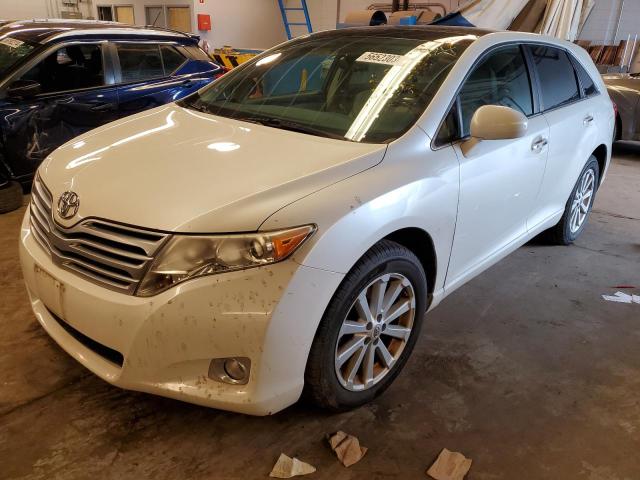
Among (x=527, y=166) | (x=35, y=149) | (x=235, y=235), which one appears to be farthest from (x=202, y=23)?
(x=235, y=235)

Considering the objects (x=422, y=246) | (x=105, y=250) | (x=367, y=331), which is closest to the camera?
(x=105, y=250)

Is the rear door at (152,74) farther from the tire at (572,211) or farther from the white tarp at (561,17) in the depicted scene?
the white tarp at (561,17)

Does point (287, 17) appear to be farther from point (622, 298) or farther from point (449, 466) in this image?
point (449, 466)

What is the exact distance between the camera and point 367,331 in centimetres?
193

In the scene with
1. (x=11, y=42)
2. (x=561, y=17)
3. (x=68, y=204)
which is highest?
(x=561, y=17)

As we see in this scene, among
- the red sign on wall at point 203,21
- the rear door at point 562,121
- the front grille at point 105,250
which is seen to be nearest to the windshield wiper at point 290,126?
the front grille at point 105,250

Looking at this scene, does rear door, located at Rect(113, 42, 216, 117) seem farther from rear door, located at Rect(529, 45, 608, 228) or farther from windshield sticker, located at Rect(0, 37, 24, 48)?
rear door, located at Rect(529, 45, 608, 228)

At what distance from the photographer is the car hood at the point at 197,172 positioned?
1613 millimetres

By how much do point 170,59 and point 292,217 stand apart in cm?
395

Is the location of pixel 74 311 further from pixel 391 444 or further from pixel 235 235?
pixel 391 444

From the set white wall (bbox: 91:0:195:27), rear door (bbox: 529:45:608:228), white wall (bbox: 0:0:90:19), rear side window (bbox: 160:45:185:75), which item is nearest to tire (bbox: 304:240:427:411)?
rear door (bbox: 529:45:608:228)

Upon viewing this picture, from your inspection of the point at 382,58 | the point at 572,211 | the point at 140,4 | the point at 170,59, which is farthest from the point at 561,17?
the point at 140,4

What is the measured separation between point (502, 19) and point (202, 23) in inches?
247

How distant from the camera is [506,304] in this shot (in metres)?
2.96
